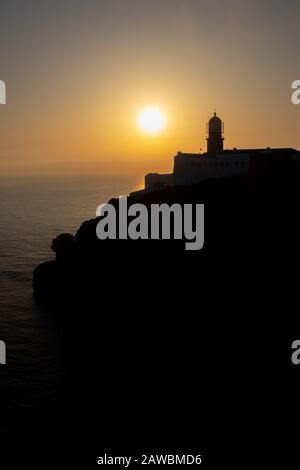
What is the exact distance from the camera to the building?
3375 centimetres

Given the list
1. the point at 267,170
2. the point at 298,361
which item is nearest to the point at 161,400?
the point at 298,361

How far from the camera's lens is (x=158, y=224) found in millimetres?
37500

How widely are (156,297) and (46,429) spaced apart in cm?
1368

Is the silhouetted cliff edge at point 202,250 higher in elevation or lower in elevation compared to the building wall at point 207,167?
lower

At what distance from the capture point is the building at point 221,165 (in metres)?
33.8

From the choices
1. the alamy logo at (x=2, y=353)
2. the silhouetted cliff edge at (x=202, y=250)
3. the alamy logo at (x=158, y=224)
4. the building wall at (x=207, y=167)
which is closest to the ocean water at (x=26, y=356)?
the alamy logo at (x=2, y=353)

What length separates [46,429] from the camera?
1995 centimetres

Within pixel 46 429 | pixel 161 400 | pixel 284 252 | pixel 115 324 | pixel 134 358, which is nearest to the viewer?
pixel 46 429

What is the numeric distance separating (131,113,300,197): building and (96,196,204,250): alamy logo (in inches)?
219

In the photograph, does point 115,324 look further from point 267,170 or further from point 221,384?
point 267,170

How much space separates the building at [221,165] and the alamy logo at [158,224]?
5564 millimetres

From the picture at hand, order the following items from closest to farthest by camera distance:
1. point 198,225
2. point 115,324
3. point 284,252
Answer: point 284,252, point 115,324, point 198,225

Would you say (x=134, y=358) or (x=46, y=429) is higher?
(x=134, y=358)

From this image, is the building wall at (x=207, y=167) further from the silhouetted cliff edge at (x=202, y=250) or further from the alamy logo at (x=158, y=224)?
the alamy logo at (x=158, y=224)
